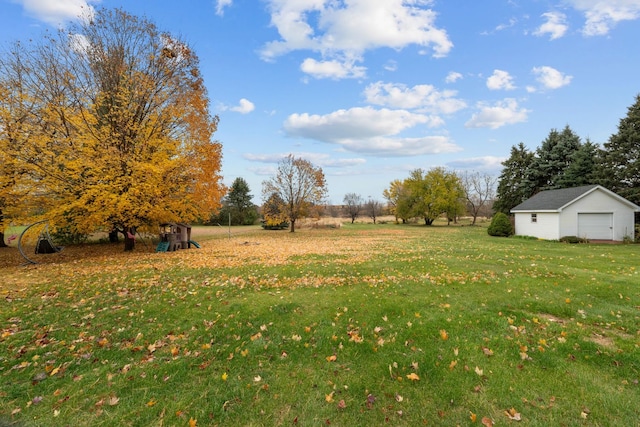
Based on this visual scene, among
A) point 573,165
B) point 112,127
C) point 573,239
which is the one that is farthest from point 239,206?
point 573,165

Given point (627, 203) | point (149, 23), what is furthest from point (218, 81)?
point (627, 203)

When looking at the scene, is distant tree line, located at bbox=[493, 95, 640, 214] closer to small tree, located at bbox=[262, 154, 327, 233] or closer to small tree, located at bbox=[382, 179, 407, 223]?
small tree, located at bbox=[382, 179, 407, 223]

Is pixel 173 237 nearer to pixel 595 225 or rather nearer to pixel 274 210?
pixel 274 210

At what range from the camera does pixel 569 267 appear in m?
9.31

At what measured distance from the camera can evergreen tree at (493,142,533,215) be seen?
116 ft

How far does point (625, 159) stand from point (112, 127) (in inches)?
1353

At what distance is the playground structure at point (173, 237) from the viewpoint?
14508mm

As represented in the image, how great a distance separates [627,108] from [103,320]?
34.9 meters

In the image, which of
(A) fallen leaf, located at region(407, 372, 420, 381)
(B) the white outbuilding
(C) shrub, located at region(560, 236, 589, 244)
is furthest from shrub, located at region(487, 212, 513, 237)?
(A) fallen leaf, located at region(407, 372, 420, 381)

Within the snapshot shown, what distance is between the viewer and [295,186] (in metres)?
29.2

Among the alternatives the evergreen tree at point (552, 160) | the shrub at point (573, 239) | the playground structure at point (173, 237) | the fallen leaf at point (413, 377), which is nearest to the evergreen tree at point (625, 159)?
the evergreen tree at point (552, 160)

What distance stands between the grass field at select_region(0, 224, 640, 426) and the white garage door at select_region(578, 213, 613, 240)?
1617cm

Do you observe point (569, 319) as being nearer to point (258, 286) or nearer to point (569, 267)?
point (569, 267)

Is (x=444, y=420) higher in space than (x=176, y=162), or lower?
lower
